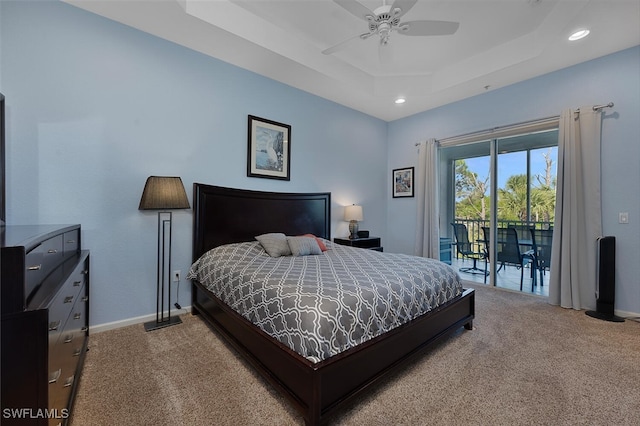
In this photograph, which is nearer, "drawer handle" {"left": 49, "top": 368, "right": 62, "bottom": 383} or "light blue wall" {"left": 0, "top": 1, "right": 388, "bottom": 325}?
"drawer handle" {"left": 49, "top": 368, "right": 62, "bottom": 383}

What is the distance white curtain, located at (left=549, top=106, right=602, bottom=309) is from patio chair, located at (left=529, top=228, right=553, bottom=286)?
11.2 inches

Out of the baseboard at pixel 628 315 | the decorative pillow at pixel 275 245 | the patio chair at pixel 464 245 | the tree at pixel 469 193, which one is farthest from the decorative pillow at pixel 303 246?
the baseboard at pixel 628 315

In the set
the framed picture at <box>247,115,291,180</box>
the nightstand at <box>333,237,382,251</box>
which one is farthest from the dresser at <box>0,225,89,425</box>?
the nightstand at <box>333,237,382,251</box>

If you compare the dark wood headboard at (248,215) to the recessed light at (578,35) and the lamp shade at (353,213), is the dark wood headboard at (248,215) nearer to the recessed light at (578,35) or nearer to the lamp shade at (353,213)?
the lamp shade at (353,213)

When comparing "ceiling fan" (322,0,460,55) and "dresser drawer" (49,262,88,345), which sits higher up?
"ceiling fan" (322,0,460,55)

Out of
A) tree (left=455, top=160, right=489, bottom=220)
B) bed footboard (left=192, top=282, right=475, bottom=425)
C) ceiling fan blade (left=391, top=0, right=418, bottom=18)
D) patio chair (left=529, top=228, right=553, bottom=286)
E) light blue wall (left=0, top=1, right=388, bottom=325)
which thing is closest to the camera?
bed footboard (left=192, top=282, right=475, bottom=425)

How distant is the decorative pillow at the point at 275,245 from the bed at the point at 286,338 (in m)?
0.12

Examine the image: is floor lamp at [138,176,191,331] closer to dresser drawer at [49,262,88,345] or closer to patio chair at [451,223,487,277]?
dresser drawer at [49,262,88,345]

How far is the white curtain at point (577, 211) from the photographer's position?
312cm

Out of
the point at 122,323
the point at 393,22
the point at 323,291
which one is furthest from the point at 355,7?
the point at 122,323

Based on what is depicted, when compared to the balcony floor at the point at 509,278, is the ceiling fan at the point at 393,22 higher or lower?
higher

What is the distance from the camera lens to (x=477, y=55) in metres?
3.62

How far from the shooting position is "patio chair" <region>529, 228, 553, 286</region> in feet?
11.8

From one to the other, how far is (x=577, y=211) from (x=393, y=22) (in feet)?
10.1
